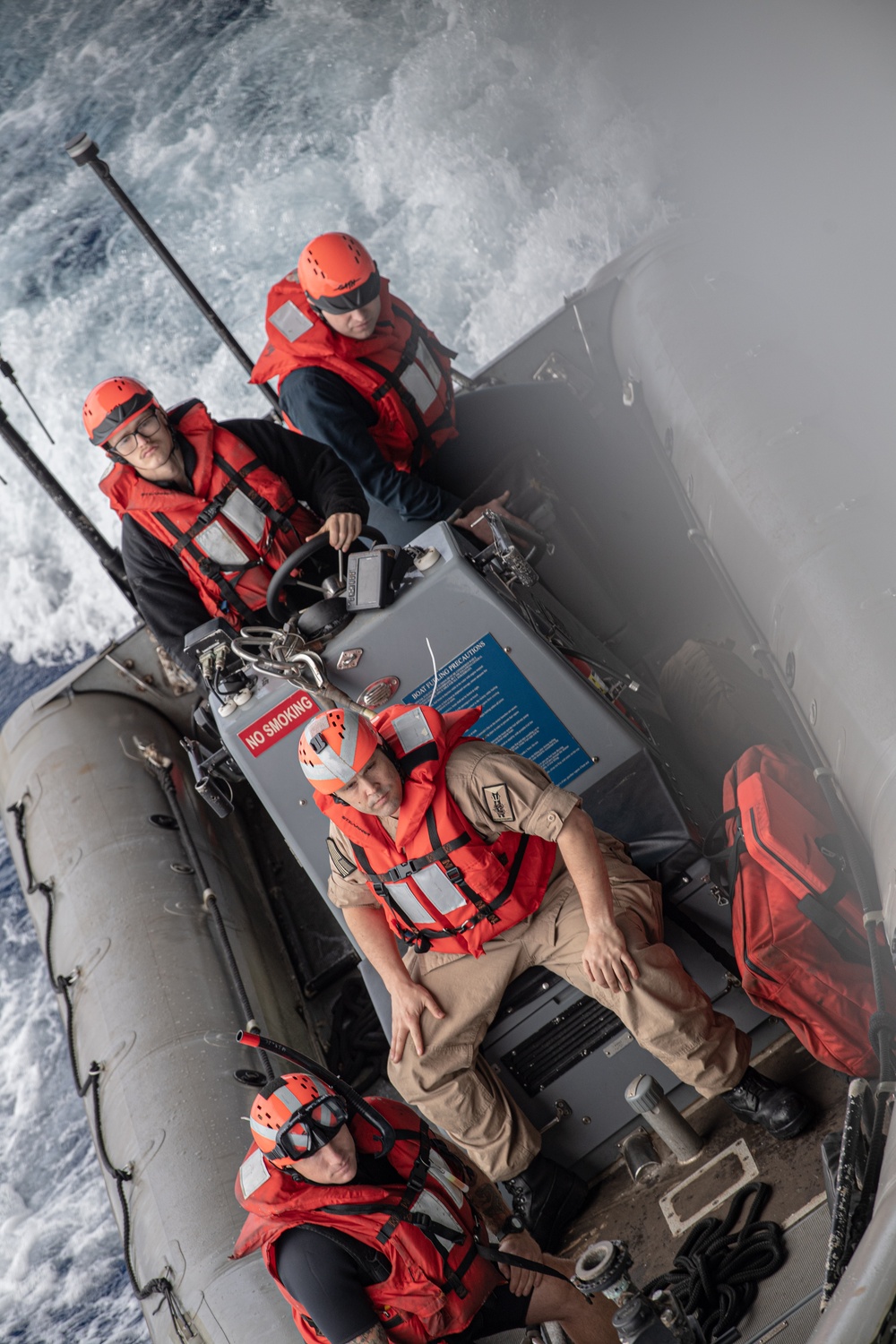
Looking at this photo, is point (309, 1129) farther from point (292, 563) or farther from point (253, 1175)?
point (292, 563)

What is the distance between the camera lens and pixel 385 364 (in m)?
3.23

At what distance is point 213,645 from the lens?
2656mm

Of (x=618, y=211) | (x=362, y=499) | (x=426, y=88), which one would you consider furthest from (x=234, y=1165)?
(x=426, y=88)

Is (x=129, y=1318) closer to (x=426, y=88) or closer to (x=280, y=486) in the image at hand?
(x=280, y=486)

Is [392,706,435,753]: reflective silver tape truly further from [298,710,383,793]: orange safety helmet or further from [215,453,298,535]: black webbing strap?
[215,453,298,535]: black webbing strap

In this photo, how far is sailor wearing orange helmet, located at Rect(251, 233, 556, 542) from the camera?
9.93 feet

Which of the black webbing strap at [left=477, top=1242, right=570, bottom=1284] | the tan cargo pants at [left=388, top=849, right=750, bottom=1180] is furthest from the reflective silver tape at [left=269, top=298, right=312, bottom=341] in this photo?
the black webbing strap at [left=477, top=1242, right=570, bottom=1284]

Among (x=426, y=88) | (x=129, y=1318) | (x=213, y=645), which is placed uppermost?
(x=426, y=88)

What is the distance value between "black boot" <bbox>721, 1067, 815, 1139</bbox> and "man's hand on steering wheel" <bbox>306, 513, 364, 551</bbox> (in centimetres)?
144

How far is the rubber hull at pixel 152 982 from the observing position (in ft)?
8.65

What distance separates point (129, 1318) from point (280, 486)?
3.42 m

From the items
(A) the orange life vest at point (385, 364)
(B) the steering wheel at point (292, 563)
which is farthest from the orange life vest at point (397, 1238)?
(A) the orange life vest at point (385, 364)

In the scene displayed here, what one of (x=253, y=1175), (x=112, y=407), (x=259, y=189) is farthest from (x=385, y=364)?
(x=259, y=189)

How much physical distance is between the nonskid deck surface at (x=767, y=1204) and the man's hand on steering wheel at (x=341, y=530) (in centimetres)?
147
